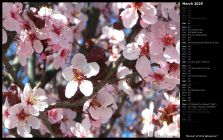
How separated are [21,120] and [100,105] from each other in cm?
51

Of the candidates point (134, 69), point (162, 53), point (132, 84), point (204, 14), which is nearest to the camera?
point (162, 53)

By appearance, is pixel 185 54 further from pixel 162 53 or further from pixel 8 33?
pixel 8 33

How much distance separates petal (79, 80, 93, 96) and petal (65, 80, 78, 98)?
0.05 metres

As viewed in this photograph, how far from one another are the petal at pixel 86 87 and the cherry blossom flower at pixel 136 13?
39 centimetres

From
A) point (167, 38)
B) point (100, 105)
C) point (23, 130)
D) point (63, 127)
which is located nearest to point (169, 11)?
point (167, 38)

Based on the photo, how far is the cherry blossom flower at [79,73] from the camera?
2.66m

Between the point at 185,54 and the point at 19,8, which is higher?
the point at 19,8

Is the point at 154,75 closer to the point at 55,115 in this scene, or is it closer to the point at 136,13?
the point at 136,13

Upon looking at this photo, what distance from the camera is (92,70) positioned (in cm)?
269

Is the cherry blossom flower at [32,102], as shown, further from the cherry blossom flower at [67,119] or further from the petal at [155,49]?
the cherry blossom flower at [67,119]

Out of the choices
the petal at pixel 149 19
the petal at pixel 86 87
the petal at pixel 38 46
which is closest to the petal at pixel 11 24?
the petal at pixel 38 46

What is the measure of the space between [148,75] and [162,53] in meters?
0.17

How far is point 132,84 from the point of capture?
3.62 meters

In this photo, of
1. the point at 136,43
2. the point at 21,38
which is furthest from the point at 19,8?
the point at 136,43
